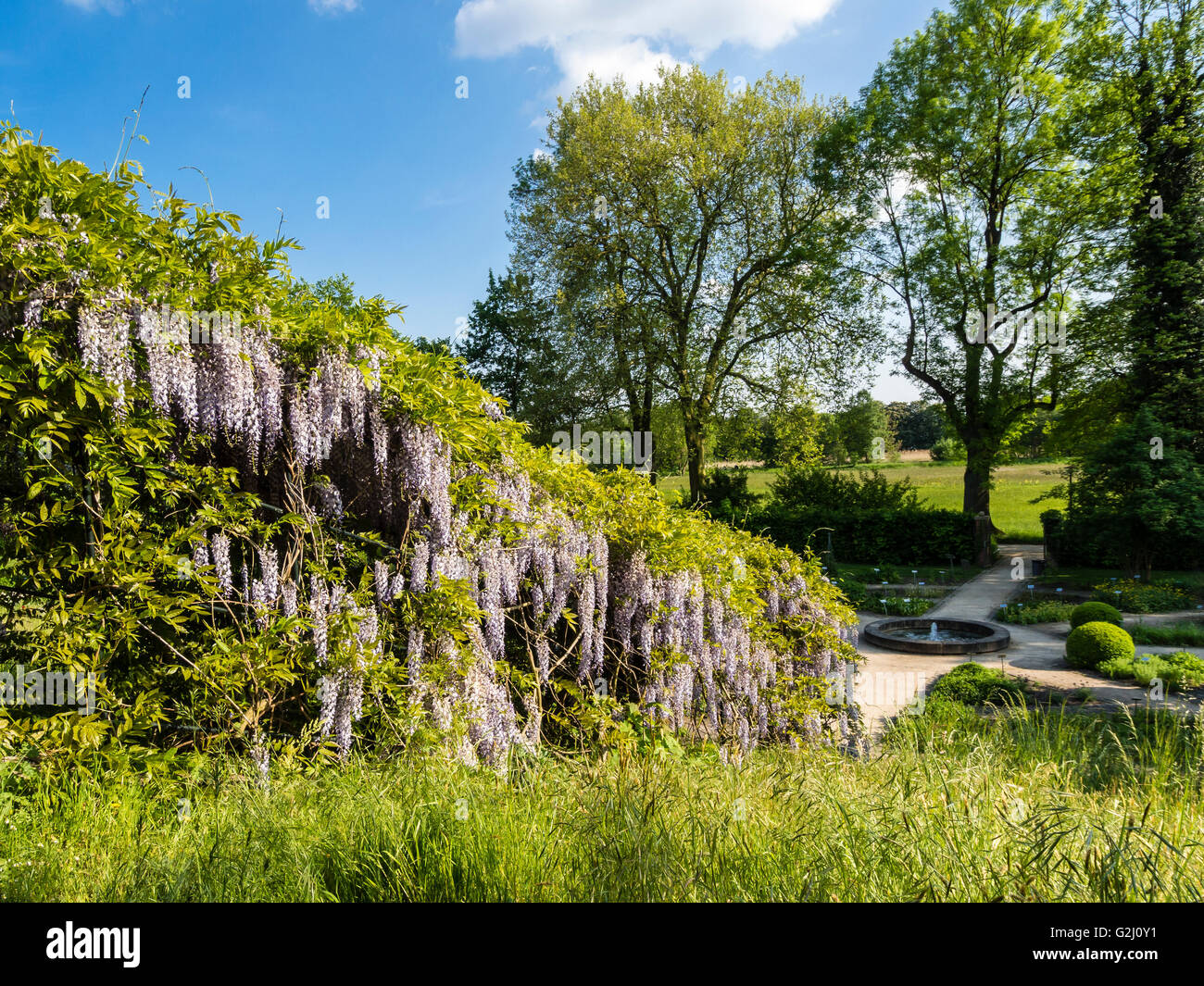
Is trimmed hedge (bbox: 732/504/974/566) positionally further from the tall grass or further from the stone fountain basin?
the tall grass

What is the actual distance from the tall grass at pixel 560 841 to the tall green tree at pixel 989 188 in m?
21.2

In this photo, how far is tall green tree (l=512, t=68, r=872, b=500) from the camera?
887 inches

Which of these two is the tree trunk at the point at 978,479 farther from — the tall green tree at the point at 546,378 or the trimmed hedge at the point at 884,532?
the tall green tree at the point at 546,378

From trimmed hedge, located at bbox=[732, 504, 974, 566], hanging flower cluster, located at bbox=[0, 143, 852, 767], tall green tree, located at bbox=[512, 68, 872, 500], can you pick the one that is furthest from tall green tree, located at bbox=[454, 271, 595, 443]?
hanging flower cluster, located at bbox=[0, 143, 852, 767]

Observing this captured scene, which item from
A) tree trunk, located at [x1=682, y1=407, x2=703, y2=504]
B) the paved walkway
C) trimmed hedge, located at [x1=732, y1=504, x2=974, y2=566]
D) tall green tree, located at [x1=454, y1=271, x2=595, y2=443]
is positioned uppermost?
tall green tree, located at [x1=454, y1=271, x2=595, y2=443]

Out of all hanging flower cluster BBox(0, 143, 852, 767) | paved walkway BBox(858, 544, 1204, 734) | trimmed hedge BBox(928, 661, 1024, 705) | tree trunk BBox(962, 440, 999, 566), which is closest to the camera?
hanging flower cluster BBox(0, 143, 852, 767)

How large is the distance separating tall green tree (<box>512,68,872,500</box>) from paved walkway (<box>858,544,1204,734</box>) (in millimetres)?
9185

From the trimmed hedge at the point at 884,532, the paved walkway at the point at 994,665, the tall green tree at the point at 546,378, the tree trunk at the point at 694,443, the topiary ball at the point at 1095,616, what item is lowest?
the paved walkway at the point at 994,665

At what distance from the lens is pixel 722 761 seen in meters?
4.50

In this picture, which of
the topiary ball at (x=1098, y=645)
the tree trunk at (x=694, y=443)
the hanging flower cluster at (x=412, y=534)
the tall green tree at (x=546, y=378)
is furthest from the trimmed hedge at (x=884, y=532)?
the hanging flower cluster at (x=412, y=534)

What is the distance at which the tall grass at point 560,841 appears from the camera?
229 cm
